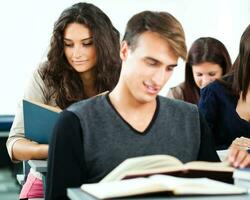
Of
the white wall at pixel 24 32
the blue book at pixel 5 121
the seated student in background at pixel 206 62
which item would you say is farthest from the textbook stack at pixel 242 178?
the blue book at pixel 5 121

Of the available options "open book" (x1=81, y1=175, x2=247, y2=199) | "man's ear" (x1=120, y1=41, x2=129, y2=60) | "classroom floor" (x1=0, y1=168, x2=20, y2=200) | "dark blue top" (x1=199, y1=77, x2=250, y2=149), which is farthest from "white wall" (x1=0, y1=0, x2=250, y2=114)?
"open book" (x1=81, y1=175, x2=247, y2=199)

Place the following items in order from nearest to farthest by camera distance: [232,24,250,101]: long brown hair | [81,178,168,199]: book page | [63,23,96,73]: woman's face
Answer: [81,178,168,199]: book page, [232,24,250,101]: long brown hair, [63,23,96,73]: woman's face

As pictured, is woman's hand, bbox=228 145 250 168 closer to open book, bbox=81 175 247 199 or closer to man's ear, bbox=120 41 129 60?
open book, bbox=81 175 247 199

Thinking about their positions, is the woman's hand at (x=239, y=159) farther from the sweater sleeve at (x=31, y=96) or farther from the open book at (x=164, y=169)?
the sweater sleeve at (x=31, y=96)

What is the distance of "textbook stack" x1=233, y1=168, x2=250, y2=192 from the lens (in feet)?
4.47

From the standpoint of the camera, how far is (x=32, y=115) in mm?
2180

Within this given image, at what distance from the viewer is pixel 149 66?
161cm

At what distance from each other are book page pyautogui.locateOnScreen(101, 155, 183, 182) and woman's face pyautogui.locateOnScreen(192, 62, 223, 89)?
1.88m

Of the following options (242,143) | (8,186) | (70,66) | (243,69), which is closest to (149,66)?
(242,143)

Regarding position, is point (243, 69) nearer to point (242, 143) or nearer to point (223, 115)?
point (223, 115)

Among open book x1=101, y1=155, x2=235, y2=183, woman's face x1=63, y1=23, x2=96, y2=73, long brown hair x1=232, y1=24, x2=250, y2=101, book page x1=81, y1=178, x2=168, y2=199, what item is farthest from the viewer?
woman's face x1=63, y1=23, x2=96, y2=73

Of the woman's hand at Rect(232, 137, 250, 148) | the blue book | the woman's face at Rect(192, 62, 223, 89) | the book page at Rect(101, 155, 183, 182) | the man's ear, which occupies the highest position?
the man's ear

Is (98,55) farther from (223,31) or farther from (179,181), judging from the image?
(223,31)

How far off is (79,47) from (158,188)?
136 cm
